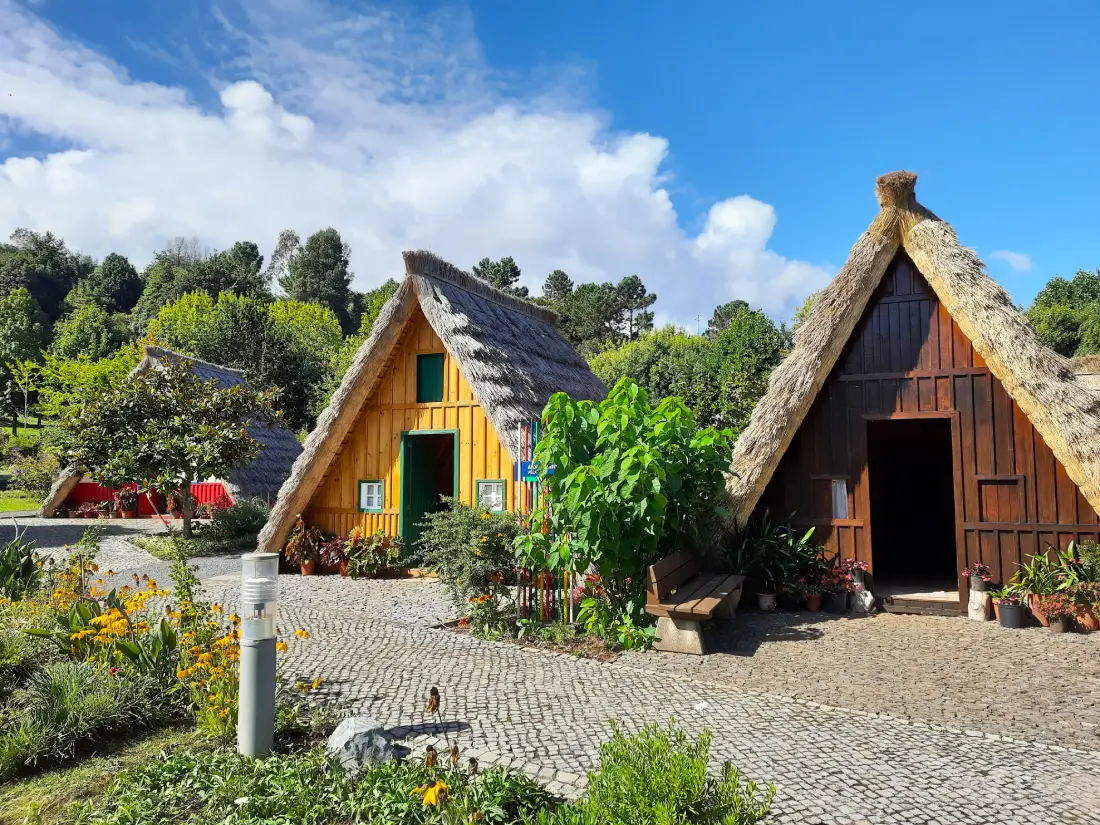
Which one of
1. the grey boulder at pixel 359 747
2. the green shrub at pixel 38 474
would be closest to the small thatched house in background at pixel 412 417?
the grey boulder at pixel 359 747

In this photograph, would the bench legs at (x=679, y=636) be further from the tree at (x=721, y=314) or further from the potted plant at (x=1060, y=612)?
the tree at (x=721, y=314)

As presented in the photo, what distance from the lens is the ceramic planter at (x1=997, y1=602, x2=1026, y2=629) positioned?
7.73 metres

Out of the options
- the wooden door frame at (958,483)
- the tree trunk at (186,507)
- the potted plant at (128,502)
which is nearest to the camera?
the wooden door frame at (958,483)

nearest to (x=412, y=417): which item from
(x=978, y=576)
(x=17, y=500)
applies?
(x=978, y=576)

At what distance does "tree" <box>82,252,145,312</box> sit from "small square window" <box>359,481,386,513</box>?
179 feet

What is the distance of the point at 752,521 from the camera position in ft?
30.3

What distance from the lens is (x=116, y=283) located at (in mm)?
60125

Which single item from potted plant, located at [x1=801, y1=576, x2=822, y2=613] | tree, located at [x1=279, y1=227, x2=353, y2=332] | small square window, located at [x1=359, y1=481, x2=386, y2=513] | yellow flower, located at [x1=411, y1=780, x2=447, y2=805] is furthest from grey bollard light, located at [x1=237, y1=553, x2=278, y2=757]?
tree, located at [x1=279, y1=227, x2=353, y2=332]

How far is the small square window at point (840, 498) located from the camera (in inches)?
354

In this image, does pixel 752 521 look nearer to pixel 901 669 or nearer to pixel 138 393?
pixel 901 669

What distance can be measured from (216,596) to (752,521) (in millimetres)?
6943

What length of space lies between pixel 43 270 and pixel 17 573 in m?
58.2

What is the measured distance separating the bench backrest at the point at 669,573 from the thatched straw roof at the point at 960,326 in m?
1.07

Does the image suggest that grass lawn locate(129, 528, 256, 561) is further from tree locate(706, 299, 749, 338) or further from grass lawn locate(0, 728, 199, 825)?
tree locate(706, 299, 749, 338)
